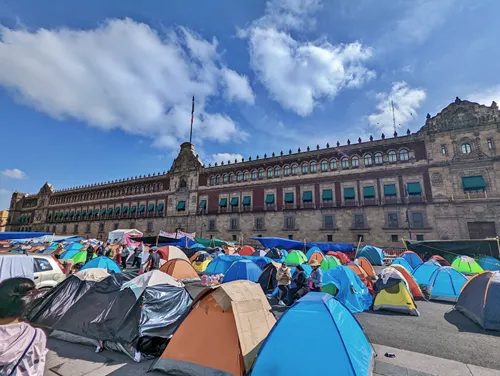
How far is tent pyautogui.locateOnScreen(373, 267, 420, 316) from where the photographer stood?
28.3 ft

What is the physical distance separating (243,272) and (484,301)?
8.58 m

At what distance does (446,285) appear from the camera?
1064 cm

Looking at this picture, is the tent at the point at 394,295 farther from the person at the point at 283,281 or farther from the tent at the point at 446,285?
the person at the point at 283,281

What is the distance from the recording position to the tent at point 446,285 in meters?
10.5

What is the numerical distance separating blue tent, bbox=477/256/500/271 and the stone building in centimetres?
849

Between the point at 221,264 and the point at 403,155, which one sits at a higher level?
the point at 403,155

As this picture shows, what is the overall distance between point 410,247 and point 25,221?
8141 centimetres

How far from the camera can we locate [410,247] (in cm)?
2036

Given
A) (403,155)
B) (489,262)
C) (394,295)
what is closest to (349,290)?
(394,295)

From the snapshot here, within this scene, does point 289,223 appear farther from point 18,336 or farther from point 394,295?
point 18,336

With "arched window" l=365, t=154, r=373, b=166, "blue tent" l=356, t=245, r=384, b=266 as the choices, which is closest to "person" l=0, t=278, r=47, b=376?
"blue tent" l=356, t=245, r=384, b=266

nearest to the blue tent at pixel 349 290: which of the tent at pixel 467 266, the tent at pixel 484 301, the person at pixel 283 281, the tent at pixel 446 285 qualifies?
the person at pixel 283 281

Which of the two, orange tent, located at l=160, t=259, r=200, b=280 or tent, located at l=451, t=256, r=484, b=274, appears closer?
orange tent, located at l=160, t=259, r=200, b=280

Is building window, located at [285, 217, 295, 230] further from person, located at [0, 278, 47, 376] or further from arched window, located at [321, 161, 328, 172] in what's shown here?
person, located at [0, 278, 47, 376]
